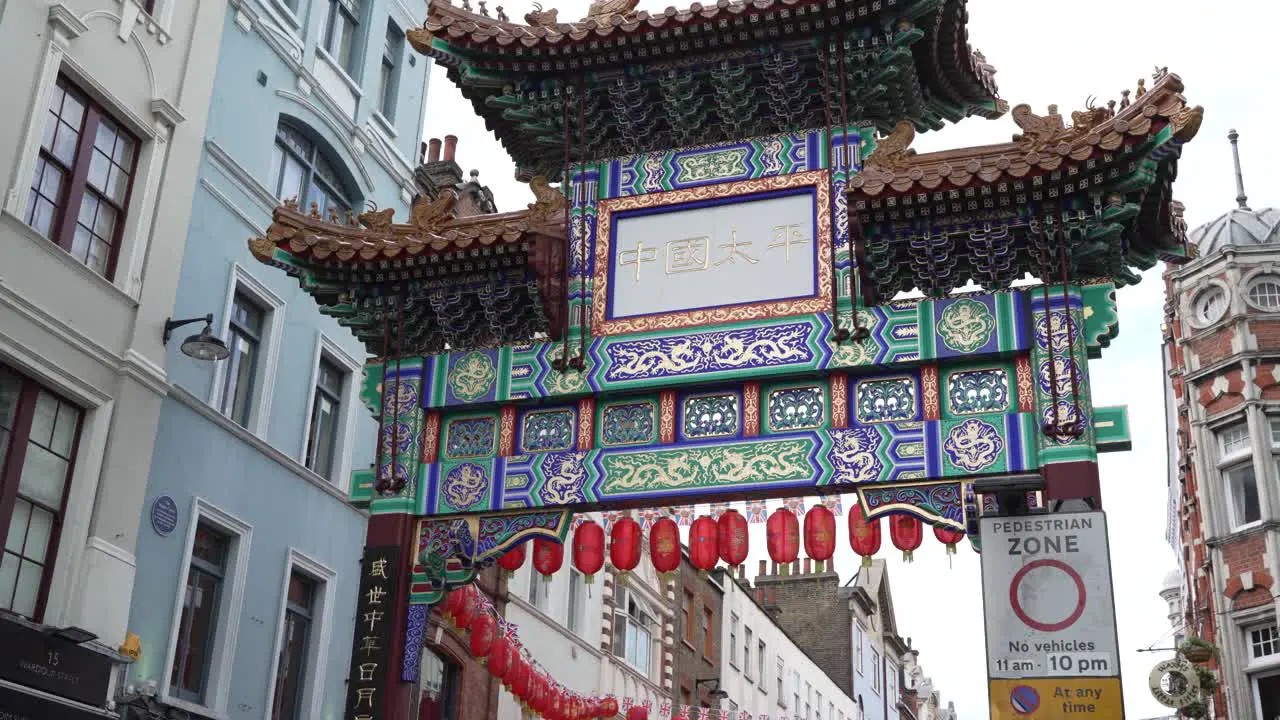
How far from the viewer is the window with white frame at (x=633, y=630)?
3197 cm

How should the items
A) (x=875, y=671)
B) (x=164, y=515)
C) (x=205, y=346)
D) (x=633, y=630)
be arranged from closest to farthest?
(x=205, y=346)
(x=164, y=515)
(x=633, y=630)
(x=875, y=671)

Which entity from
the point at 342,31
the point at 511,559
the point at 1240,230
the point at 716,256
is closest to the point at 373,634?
the point at 511,559

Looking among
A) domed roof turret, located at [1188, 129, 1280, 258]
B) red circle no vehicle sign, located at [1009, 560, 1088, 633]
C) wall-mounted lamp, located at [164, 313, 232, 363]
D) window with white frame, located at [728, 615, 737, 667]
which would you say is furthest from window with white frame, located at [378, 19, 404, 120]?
window with white frame, located at [728, 615, 737, 667]

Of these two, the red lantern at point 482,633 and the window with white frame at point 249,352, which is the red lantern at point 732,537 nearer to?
the red lantern at point 482,633

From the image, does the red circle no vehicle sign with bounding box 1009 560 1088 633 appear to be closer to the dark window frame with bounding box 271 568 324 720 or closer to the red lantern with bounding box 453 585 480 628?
the red lantern with bounding box 453 585 480 628

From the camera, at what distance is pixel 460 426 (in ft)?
48.6

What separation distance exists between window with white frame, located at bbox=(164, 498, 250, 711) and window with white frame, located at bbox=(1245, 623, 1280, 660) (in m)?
18.8

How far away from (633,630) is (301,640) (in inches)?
550

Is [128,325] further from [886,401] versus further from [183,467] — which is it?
[886,401]

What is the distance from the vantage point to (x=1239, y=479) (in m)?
28.0

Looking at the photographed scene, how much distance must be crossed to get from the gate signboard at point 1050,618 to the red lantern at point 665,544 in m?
3.41

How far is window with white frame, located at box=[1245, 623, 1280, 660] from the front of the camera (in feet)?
86.0

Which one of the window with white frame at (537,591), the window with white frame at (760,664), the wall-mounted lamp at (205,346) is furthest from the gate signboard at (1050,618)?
the window with white frame at (760,664)

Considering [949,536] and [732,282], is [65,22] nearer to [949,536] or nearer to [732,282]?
[732,282]
